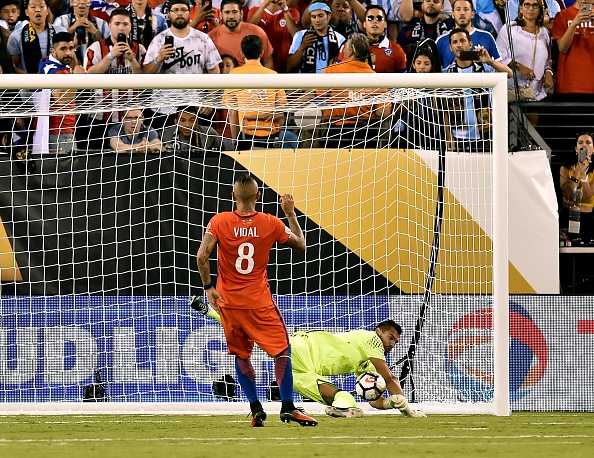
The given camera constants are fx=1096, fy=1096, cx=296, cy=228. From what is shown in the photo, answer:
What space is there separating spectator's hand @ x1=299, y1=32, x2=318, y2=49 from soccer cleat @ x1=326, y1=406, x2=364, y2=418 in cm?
504

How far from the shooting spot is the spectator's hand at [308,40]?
12.2m

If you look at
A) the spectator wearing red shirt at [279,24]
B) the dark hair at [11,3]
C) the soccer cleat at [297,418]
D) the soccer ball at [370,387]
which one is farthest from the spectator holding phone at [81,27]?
the soccer cleat at [297,418]

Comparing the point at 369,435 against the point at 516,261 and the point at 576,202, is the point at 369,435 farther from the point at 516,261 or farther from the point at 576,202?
the point at 576,202

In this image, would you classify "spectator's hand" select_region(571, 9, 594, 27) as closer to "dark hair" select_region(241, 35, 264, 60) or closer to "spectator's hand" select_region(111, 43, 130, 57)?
"dark hair" select_region(241, 35, 264, 60)

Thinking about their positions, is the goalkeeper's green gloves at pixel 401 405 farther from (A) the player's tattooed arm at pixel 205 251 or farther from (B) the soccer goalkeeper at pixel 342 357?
(A) the player's tattooed arm at pixel 205 251

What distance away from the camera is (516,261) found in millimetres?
11008

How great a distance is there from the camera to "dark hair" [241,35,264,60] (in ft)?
36.4

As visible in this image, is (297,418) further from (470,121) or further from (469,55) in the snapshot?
(469,55)

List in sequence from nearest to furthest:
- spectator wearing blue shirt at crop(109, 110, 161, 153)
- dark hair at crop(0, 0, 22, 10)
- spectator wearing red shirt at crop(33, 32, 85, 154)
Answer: spectator wearing red shirt at crop(33, 32, 85, 154) < spectator wearing blue shirt at crop(109, 110, 161, 153) < dark hair at crop(0, 0, 22, 10)

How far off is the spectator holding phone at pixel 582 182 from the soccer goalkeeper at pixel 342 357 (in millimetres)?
3591

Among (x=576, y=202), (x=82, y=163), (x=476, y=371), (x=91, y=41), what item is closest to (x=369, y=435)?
(x=476, y=371)

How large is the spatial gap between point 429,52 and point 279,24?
1.93 m

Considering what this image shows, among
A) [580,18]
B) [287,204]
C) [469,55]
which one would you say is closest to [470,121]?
[469,55]

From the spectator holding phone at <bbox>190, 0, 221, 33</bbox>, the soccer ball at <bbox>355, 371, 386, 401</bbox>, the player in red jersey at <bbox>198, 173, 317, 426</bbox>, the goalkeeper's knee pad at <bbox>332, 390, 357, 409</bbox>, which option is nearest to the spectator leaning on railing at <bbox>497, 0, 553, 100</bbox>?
the spectator holding phone at <bbox>190, 0, 221, 33</bbox>
